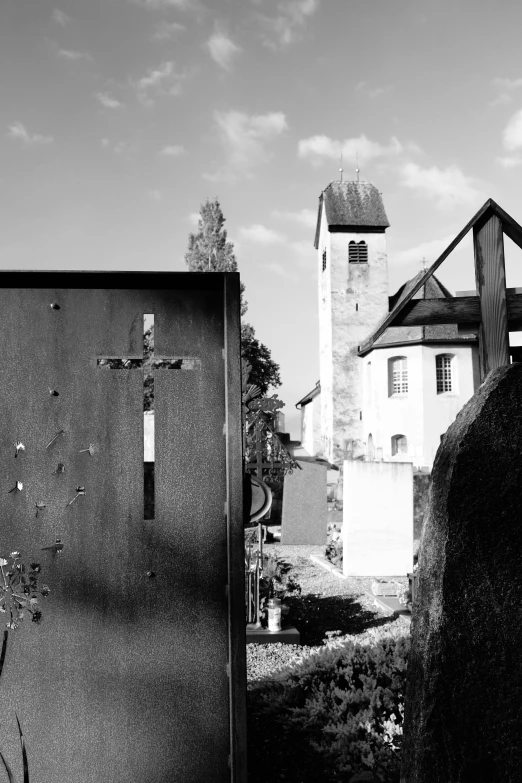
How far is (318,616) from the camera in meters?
8.58

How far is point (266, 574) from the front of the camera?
29.1 ft

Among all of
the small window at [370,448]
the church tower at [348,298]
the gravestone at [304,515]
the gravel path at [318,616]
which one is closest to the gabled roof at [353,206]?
the church tower at [348,298]

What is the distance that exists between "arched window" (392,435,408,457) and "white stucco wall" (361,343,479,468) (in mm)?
239

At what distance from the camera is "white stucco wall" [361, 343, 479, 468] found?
3039cm

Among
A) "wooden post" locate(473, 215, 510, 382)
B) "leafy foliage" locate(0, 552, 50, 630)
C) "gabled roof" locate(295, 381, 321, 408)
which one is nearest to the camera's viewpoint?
"leafy foliage" locate(0, 552, 50, 630)

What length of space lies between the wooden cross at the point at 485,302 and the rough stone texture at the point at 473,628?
2.52m

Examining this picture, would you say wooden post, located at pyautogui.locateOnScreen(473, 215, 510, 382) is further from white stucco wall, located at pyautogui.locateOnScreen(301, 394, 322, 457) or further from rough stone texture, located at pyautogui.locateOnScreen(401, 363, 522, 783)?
white stucco wall, located at pyautogui.locateOnScreen(301, 394, 322, 457)

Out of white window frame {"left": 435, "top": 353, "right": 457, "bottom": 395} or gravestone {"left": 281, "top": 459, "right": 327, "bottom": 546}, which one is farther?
white window frame {"left": 435, "top": 353, "right": 457, "bottom": 395}

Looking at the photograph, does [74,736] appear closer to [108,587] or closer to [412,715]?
[108,587]

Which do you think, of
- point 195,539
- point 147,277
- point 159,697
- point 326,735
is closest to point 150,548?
point 195,539

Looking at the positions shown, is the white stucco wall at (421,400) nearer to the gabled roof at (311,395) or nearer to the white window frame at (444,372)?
the white window frame at (444,372)

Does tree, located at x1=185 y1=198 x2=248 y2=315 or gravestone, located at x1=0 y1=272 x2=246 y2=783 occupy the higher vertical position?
tree, located at x1=185 y1=198 x2=248 y2=315

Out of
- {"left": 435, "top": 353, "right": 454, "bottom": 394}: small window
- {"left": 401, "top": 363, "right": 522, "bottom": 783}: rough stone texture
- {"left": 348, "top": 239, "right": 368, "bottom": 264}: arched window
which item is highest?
{"left": 348, "top": 239, "right": 368, "bottom": 264}: arched window

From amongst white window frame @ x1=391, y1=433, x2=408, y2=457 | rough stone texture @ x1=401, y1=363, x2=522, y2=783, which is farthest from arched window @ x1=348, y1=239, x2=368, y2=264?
rough stone texture @ x1=401, y1=363, x2=522, y2=783
